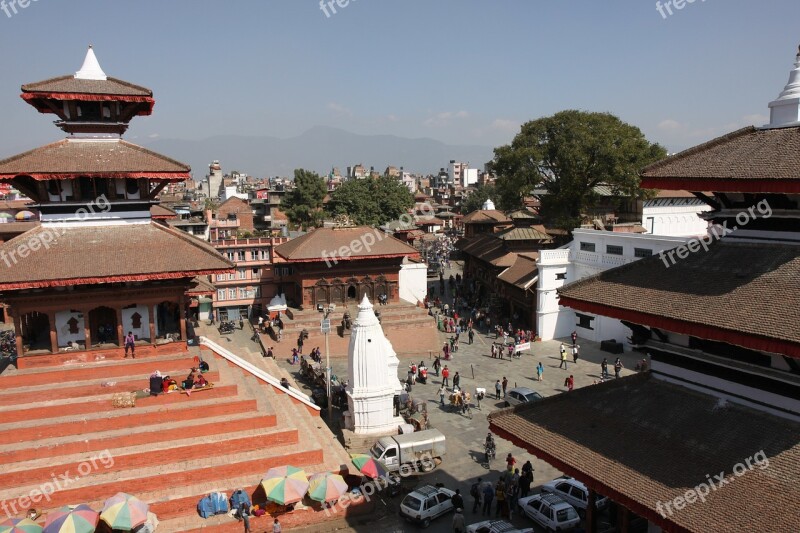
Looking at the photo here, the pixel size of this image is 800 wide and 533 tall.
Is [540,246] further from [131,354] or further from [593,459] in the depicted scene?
[593,459]

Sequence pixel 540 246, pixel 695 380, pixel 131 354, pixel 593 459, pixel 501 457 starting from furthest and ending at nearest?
1. pixel 540 246
2. pixel 501 457
3. pixel 131 354
4. pixel 695 380
5. pixel 593 459

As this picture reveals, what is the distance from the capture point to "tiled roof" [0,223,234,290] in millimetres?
16922

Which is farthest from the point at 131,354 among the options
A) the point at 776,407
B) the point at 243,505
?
the point at 776,407

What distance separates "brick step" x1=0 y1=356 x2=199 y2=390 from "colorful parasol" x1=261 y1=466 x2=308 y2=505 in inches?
220

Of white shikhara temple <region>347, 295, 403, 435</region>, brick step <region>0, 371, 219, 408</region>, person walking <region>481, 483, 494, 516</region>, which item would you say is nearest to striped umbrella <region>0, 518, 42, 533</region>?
brick step <region>0, 371, 219, 408</region>

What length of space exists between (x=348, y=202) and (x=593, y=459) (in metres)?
64.4

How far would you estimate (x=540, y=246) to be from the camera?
43781mm

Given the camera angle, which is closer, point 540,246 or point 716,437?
point 716,437

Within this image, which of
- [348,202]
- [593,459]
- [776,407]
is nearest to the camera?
[776,407]

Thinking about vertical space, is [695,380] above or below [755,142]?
below

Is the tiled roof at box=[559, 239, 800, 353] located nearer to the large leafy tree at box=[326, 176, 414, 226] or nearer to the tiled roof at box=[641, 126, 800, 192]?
the tiled roof at box=[641, 126, 800, 192]

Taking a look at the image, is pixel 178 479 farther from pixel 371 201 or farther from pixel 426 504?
pixel 371 201

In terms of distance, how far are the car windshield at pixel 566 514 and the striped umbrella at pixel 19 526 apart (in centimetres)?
1291

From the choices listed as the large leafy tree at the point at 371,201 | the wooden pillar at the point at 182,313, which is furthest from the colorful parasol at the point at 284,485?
the large leafy tree at the point at 371,201
